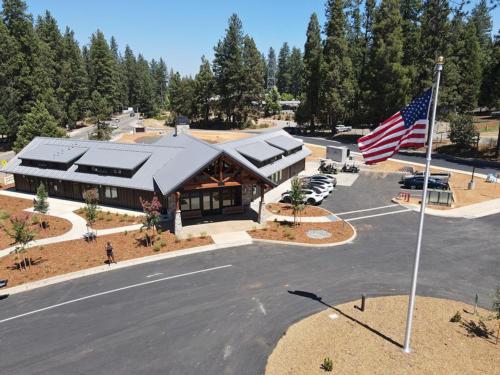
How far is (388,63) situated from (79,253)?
63.8 metres

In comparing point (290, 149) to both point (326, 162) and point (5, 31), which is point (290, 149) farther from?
point (5, 31)

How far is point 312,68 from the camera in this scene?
282ft

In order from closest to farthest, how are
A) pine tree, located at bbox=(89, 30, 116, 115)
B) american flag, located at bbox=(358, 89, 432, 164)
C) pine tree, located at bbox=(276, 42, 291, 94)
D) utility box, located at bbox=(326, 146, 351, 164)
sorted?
american flag, located at bbox=(358, 89, 432, 164) < utility box, located at bbox=(326, 146, 351, 164) < pine tree, located at bbox=(89, 30, 116, 115) < pine tree, located at bbox=(276, 42, 291, 94)

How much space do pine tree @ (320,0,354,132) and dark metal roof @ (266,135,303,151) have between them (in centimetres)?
3066

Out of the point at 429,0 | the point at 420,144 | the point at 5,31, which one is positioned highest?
the point at 429,0

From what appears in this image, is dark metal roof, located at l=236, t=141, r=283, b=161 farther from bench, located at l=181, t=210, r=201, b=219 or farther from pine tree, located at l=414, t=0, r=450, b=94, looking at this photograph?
pine tree, located at l=414, t=0, r=450, b=94

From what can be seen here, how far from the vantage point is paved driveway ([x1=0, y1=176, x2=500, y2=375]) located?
16.2m

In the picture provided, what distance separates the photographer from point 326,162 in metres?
56.8

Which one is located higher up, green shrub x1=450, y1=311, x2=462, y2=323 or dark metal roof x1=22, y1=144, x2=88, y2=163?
dark metal roof x1=22, y1=144, x2=88, y2=163

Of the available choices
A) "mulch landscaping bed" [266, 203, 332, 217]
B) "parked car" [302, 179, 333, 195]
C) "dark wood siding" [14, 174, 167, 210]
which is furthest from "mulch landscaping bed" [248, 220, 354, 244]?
"dark wood siding" [14, 174, 167, 210]

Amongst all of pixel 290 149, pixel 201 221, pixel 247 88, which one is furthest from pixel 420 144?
pixel 247 88

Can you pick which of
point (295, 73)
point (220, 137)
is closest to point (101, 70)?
point (220, 137)

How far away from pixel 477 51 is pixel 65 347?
103 meters

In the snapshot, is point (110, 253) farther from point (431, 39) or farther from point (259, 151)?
point (431, 39)
